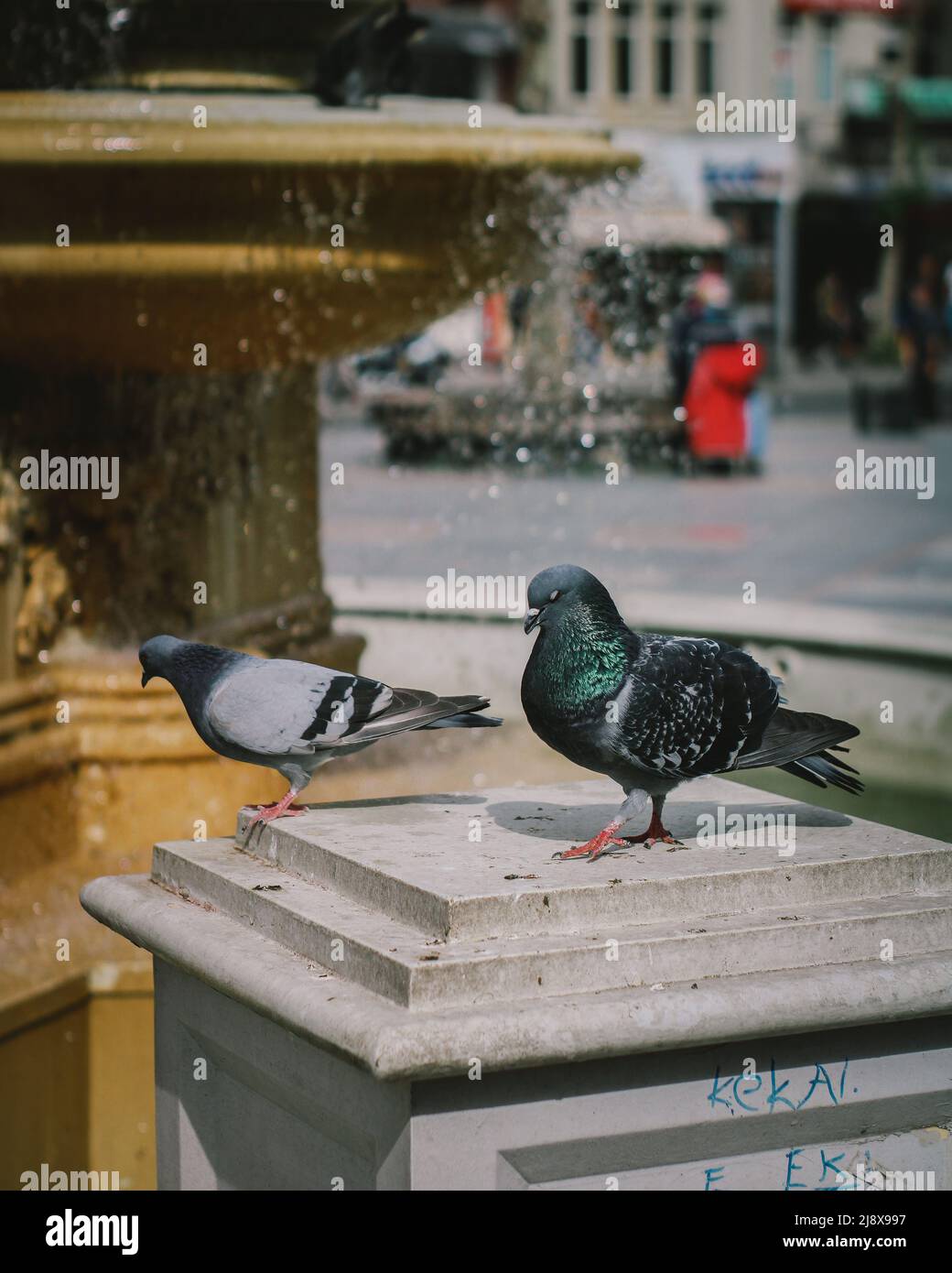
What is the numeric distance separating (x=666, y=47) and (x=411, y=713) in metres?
39.9

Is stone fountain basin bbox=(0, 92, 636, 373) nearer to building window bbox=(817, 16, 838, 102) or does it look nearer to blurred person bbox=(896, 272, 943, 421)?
blurred person bbox=(896, 272, 943, 421)

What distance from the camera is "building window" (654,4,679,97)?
131ft

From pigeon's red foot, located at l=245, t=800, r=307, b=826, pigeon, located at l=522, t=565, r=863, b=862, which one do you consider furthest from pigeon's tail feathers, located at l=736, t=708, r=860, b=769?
pigeon's red foot, located at l=245, t=800, r=307, b=826

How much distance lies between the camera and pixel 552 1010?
207 cm

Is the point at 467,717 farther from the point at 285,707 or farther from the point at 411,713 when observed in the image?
the point at 285,707

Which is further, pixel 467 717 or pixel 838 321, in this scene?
pixel 838 321

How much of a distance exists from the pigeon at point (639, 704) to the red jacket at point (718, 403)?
15215 millimetres

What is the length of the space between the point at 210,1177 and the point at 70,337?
7.43ft

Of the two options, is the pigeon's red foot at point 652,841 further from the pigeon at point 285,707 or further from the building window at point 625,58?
the building window at point 625,58

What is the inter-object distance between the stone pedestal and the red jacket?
15.3 m

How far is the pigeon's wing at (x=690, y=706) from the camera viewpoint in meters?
2.35

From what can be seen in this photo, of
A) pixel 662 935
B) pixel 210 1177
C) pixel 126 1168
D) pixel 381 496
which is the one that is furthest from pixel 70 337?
pixel 381 496

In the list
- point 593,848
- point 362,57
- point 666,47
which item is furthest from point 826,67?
point 593,848

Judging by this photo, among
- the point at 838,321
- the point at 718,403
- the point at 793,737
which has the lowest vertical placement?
the point at 793,737
